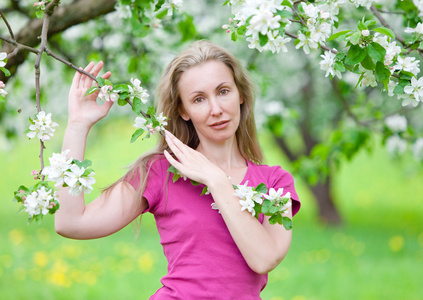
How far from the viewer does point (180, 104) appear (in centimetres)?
227

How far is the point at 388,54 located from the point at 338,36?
16 centimetres

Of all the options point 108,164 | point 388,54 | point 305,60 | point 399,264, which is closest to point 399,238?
point 399,264

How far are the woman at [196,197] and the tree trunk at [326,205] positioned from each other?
712 centimetres

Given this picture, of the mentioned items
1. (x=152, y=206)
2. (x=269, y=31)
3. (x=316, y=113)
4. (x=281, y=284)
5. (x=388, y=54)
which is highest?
(x=269, y=31)

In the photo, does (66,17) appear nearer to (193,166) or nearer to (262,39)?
(193,166)

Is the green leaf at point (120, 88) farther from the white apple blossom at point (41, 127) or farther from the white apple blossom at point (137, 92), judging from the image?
the white apple blossom at point (41, 127)

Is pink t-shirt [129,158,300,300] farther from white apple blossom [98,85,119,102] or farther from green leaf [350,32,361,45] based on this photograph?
green leaf [350,32,361,45]

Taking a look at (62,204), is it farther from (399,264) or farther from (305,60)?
(305,60)

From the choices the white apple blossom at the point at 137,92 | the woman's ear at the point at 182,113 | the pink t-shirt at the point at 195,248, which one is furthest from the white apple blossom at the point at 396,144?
the white apple blossom at the point at 137,92

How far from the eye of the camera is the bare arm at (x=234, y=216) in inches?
73.3

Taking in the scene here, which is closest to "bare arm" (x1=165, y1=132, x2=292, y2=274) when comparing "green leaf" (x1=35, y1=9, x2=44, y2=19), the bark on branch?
"green leaf" (x1=35, y1=9, x2=44, y2=19)

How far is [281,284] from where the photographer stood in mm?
5527

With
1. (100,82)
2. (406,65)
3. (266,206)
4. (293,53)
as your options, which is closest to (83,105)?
(100,82)

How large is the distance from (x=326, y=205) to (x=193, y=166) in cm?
773
